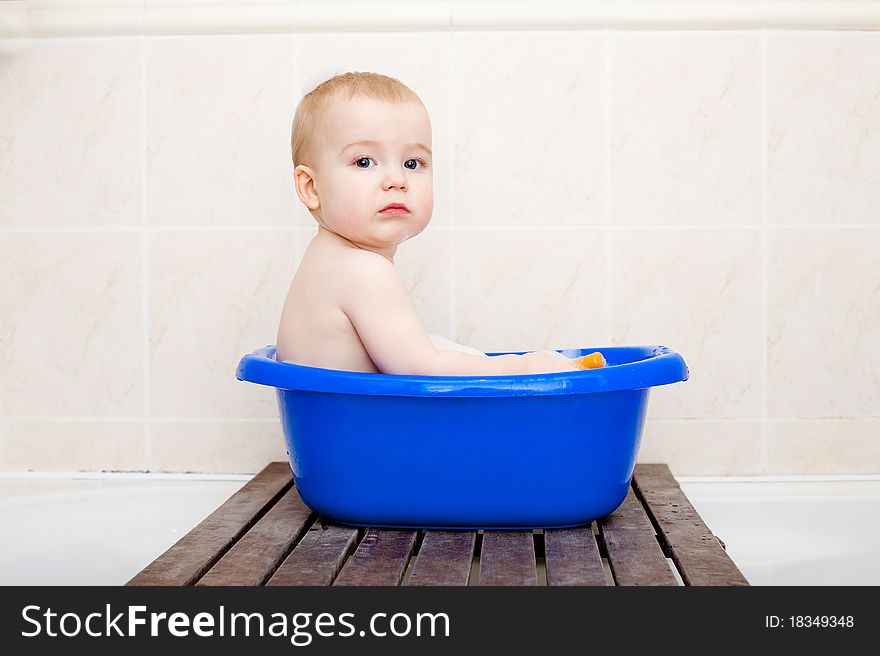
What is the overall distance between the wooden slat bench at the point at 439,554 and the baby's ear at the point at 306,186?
16.7 inches

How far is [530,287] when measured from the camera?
166 centimetres

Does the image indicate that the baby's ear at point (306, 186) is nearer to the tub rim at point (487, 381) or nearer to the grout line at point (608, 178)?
the tub rim at point (487, 381)

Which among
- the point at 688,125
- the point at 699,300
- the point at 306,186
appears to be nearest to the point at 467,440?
the point at 306,186

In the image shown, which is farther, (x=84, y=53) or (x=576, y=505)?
(x=84, y=53)

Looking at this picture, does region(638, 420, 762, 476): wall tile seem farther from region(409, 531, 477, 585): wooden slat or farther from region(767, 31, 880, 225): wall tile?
region(409, 531, 477, 585): wooden slat

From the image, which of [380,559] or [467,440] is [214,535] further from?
[467,440]

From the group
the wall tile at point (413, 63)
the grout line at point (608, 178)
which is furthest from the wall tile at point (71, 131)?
the grout line at point (608, 178)

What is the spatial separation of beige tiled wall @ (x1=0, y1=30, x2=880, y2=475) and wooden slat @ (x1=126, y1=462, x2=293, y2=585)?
8.2 inches

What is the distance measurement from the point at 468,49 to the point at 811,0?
1.90 feet

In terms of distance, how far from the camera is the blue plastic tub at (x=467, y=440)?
3.71 feet

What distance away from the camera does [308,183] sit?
51.4 inches

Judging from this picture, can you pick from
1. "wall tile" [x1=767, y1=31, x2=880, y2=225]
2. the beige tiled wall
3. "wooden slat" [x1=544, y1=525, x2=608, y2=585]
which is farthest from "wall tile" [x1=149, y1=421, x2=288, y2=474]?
"wall tile" [x1=767, y1=31, x2=880, y2=225]
